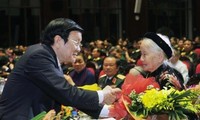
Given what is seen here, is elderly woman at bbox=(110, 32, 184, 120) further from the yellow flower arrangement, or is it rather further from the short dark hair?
the short dark hair

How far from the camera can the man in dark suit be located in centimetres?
317

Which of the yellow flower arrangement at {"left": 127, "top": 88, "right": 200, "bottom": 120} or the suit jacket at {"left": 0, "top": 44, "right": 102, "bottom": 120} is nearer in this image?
the yellow flower arrangement at {"left": 127, "top": 88, "right": 200, "bottom": 120}

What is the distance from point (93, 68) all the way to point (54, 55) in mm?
7185

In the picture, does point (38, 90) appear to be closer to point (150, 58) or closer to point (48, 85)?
point (48, 85)

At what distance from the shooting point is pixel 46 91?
319 cm

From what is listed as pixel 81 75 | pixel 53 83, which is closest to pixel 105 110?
pixel 53 83

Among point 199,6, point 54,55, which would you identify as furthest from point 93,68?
point 199,6

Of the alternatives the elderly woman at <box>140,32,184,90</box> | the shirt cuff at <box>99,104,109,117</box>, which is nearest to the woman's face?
the elderly woman at <box>140,32,184,90</box>

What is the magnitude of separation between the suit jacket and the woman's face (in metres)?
0.74

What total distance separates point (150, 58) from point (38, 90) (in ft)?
3.33

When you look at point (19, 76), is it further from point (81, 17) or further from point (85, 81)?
point (81, 17)

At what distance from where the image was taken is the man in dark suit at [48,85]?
10.4 feet

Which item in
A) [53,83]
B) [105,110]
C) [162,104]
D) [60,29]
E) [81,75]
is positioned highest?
[60,29]

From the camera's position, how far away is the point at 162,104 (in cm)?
304
